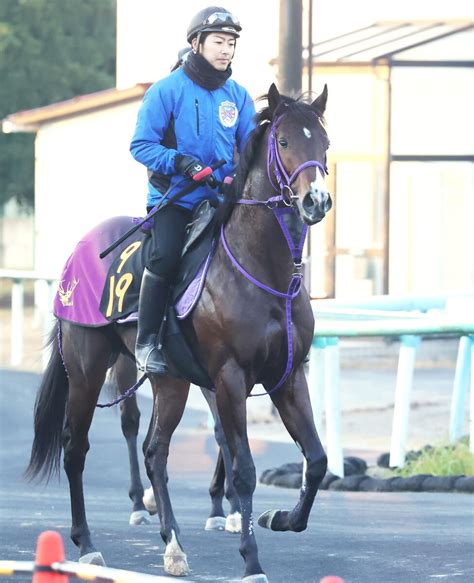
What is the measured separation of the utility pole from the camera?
16.8 metres

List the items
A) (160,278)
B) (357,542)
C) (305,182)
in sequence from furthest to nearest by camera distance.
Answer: (357,542) < (160,278) < (305,182)

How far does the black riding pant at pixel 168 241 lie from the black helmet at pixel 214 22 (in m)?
0.90

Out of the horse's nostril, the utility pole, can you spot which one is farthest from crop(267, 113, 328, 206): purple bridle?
the utility pole

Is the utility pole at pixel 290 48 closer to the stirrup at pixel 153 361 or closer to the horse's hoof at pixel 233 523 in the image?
the horse's hoof at pixel 233 523

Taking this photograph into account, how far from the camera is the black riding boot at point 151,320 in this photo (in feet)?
29.3

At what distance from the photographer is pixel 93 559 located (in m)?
8.92

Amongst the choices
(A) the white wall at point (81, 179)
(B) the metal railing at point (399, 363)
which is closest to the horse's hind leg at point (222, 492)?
(B) the metal railing at point (399, 363)

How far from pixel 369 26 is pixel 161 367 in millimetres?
18623

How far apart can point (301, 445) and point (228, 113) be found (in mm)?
1782

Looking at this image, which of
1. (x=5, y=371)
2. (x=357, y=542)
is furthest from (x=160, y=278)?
(x=5, y=371)

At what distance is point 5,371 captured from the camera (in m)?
20.1

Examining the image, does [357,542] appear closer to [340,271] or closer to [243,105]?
[243,105]

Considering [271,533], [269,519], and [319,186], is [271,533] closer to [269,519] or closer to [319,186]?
[269,519]

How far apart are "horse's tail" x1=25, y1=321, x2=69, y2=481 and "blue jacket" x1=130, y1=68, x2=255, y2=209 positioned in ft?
4.83
